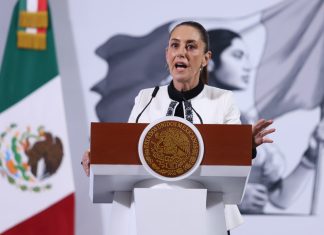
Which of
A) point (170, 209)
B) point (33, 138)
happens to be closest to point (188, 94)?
point (170, 209)

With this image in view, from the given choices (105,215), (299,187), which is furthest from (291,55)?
(105,215)

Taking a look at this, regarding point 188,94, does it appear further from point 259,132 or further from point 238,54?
point 238,54

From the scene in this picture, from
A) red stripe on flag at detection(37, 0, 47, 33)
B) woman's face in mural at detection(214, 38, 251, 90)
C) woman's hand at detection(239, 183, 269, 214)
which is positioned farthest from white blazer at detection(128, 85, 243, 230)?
red stripe on flag at detection(37, 0, 47, 33)

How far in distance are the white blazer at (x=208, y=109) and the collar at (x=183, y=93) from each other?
15 millimetres

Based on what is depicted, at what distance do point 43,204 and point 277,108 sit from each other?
1666mm

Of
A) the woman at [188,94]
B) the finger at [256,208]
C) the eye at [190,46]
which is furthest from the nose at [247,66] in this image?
the eye at [190,46]

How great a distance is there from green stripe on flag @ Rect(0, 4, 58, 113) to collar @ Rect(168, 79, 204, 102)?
187cm

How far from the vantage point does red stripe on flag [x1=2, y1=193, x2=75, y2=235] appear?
4711mm

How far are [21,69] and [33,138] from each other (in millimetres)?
467

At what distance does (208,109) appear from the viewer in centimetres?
305

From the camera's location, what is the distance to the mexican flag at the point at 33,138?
4.71 m

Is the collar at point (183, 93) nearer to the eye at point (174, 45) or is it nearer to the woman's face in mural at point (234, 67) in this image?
the eye at point (174, 45)

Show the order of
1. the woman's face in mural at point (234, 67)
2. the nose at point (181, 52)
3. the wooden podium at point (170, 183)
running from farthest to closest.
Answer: the woman's face in mural at point (234, 67) → the nose at point (181, 52) → the wooden podium at point (170, 183)

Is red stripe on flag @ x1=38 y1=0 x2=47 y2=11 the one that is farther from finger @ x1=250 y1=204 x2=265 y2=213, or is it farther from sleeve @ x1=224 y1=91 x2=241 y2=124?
sleeve @ x1=224 y1=91 x2=241 y2=124
